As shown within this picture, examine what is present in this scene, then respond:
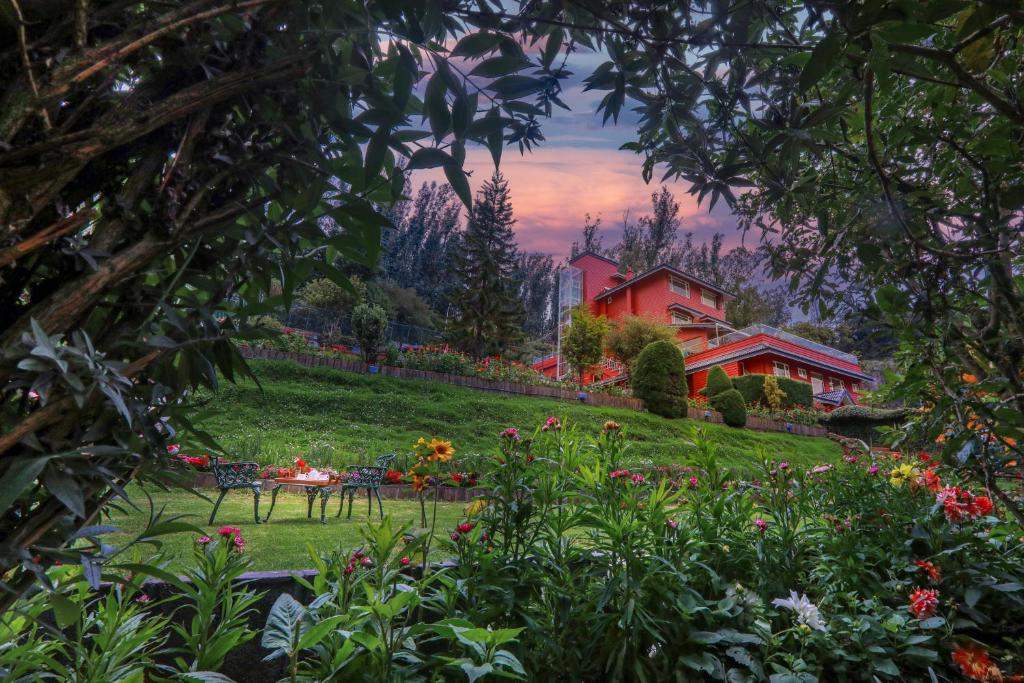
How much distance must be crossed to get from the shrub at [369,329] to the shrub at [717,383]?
1063cm

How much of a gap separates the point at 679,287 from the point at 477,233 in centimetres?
2391

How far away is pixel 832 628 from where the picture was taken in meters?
1.65

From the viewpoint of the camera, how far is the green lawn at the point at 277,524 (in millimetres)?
3209

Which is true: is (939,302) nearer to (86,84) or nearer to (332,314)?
(86,84)

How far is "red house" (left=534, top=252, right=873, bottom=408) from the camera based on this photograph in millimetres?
20062

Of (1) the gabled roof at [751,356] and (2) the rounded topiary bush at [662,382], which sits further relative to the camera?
(1) the gabled roof at [751,356]

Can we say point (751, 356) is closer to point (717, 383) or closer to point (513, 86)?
point (717, 383)

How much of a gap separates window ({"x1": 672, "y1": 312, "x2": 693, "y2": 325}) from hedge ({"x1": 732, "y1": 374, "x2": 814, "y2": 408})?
15.7 ft

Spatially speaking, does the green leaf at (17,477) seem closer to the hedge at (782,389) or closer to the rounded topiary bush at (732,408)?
the rounded topiary bush at (732,408)

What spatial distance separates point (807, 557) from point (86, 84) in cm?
253

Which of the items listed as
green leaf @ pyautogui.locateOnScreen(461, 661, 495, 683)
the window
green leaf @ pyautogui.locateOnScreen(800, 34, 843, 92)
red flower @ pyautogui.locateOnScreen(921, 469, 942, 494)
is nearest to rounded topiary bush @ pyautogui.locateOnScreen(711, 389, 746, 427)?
the window

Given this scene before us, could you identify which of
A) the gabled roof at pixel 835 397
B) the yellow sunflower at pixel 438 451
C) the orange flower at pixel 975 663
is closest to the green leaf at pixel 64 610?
the yellow sunflower at pixel 438 451

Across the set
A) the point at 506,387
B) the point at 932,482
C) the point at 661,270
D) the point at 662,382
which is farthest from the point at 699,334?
the point at 932,482

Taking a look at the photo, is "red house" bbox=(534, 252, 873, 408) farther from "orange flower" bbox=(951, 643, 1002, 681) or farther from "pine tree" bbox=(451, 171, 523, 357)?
"orange flower" bbox=(951, 643, 1002, 681)
